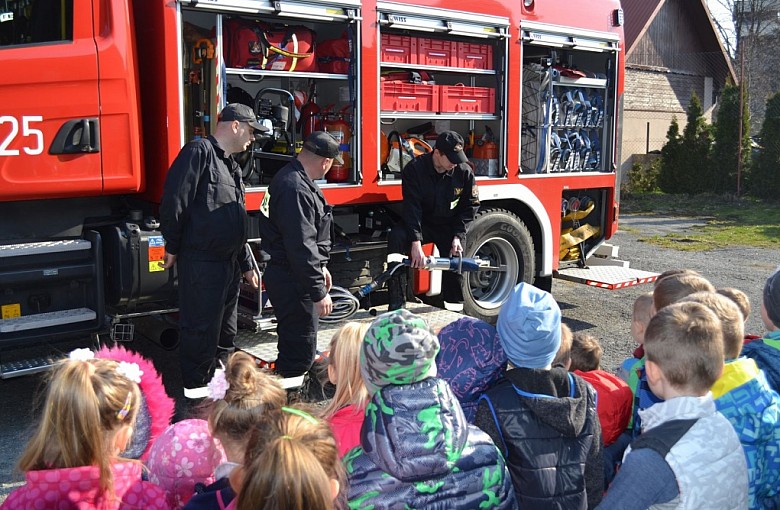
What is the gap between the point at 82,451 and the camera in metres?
2.13

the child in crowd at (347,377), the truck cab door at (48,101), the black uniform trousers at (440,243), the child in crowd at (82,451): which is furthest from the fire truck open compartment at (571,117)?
the child in crowd at (82,451)

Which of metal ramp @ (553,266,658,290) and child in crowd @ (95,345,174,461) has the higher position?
child in crowd @ (95,345,174,461)

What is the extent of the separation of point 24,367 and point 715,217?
48.5 ft

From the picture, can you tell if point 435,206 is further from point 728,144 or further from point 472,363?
point 728,144

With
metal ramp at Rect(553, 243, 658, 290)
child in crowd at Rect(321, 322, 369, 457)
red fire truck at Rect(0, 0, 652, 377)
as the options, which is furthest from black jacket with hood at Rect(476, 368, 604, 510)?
metal ramp at Rect(553, 243, 658, 290)

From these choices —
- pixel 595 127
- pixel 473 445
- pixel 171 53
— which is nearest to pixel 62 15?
pixel 171 53

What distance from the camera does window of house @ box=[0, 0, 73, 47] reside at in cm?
466

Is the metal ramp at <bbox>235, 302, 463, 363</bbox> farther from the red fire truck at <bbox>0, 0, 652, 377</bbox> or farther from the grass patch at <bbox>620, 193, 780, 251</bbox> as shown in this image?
the grass patch at <bbox>620, 193, 780, 251</bbox>

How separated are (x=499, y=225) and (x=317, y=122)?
6.10 feet

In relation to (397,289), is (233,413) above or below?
above

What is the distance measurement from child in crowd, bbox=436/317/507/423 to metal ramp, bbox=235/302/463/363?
8.76 ft

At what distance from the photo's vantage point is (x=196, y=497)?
2205mm

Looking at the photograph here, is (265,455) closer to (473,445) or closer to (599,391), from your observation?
(473,445)

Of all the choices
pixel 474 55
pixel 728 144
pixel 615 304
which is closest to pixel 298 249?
pixel 474 55
